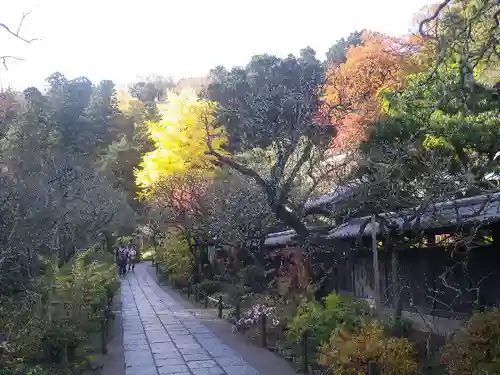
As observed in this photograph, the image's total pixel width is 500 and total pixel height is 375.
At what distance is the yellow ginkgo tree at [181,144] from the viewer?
27.0m

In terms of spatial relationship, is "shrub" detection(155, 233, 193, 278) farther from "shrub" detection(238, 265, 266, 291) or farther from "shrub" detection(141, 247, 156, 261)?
"shrub" detection(141, 247, 156, 261)

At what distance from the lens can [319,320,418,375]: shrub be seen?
26.4ft

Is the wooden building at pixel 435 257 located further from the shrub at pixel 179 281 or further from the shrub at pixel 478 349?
the shrub at pixel 179 281

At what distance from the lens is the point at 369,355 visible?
323 inches

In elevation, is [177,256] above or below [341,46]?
below

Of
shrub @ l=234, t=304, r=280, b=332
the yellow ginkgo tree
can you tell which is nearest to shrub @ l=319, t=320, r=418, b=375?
shrub @ l=234, t=304, r=280, b=332

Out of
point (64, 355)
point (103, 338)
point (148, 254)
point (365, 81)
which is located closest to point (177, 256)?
point (365, 81)

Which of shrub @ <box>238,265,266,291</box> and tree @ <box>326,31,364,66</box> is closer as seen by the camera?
shrub @ <box>238,265,266,291</box>

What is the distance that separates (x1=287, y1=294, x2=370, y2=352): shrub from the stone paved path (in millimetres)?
1250

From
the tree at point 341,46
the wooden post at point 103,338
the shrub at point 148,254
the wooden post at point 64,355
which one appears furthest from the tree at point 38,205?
the tree at point 341,46

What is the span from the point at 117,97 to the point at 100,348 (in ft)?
144

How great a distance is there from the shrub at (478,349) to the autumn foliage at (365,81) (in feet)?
40.9

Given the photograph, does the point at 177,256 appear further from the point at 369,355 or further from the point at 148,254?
the point at 369,355

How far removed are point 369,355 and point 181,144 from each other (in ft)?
67.7
